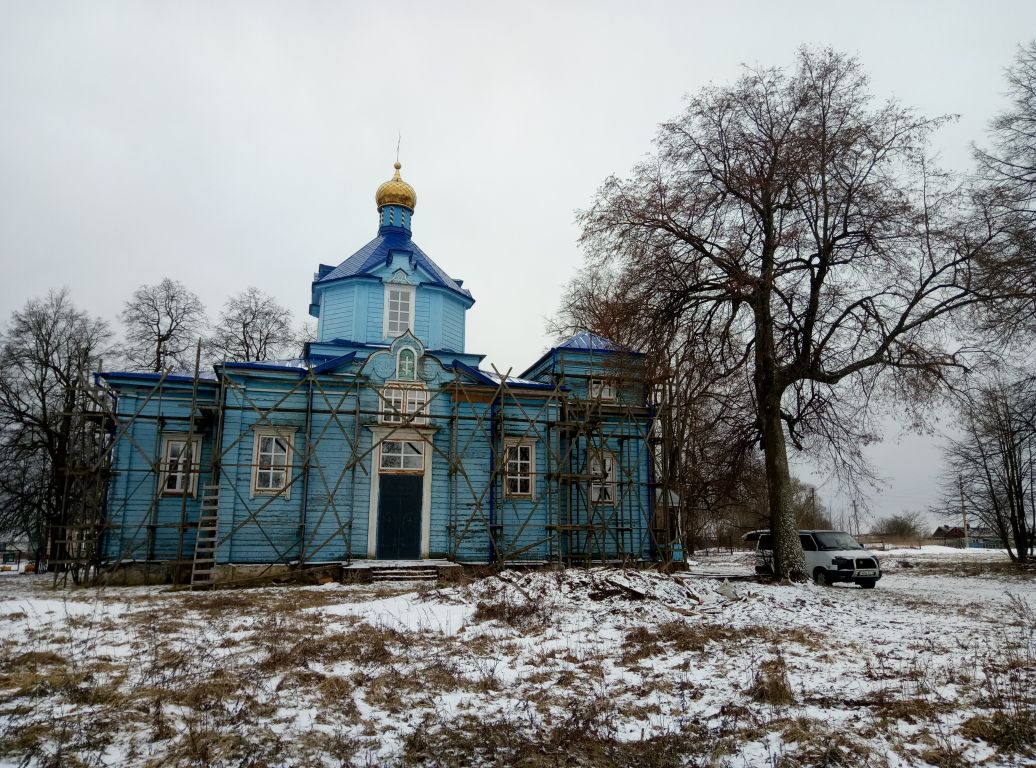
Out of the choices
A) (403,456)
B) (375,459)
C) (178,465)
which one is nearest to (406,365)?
(403,456)

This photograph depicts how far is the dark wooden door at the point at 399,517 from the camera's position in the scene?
18.0 meters

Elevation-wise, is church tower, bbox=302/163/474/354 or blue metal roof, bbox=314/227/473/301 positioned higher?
blue metal roof, bbox=314/227/473/301

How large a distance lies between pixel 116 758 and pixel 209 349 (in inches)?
1193

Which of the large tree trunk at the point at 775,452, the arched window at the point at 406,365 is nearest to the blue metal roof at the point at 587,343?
the arched window at the point at 406,365

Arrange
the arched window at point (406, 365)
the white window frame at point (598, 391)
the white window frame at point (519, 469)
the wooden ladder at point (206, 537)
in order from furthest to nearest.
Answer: the white window frame at point (598, 391), the white window frame at point (519, 469), the arched window at point (406, 365), the wooden ladder at point (206, 537)

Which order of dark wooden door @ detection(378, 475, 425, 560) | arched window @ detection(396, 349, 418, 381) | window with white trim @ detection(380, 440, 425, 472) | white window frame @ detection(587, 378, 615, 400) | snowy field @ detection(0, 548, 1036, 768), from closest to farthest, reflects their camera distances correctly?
1. snowy field @ detection(0, 548, 1036, 768)
2. dark wooden door @ detection(378, 475, 425, 560)
3. window with white trim @ detection(380, 440, 425, 472)
4. arched window @ detection(396, 349, 418, 381)
5. white window frame @ detection(587, 378, 615, 400)

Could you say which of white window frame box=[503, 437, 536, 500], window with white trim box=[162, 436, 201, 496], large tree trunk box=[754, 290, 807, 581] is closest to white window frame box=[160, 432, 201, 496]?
window with white trim box=[162, 436, 201, 496]

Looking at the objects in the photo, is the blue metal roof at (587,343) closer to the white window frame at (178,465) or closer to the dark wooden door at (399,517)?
the dark wooden door at (399,517)

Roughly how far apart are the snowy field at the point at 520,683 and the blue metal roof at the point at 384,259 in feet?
38.5

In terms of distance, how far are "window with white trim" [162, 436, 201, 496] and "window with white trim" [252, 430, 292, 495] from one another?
150 centimetres

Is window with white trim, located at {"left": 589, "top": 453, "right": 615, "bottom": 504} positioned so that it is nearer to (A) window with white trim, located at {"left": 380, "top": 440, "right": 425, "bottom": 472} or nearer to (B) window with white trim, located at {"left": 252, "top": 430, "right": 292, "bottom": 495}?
(A) window with white trim, located at {"left": 380, "top": 440, "right": 425, "bottom": 472}

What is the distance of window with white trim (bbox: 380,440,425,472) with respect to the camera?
60.6 ft

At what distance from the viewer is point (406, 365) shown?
18781mm

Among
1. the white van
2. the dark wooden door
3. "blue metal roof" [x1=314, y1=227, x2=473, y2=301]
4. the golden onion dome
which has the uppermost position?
the golden onion dome
